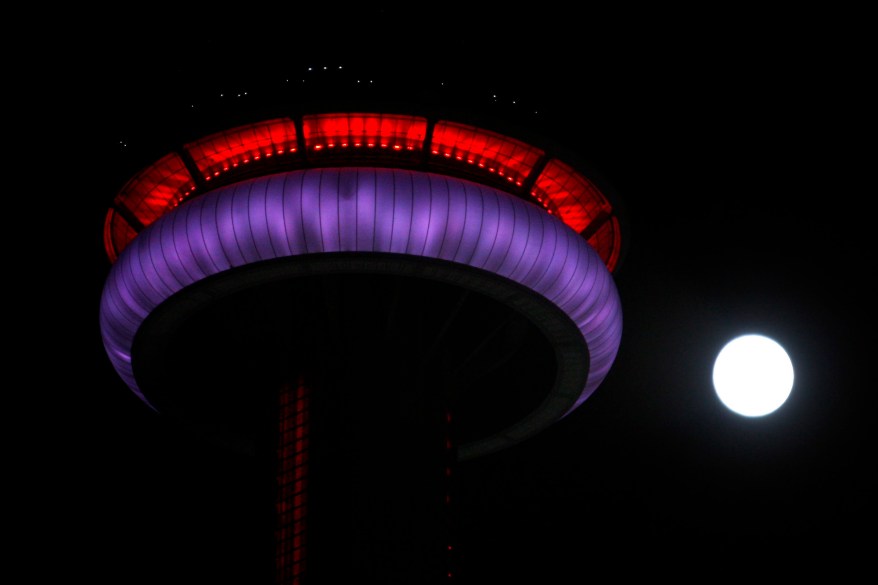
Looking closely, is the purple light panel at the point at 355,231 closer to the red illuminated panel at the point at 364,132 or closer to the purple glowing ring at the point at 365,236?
the purple glowing ring at the point at 365,236

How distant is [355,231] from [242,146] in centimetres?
207

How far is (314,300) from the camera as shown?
14.9 meters

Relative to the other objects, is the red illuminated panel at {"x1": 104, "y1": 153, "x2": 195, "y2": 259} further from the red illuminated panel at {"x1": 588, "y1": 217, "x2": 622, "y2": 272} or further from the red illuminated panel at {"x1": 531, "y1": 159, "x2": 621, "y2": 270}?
the red illuminated panel at {"x1": 588, "y1": 217, "x2": 622, "y2": 272}

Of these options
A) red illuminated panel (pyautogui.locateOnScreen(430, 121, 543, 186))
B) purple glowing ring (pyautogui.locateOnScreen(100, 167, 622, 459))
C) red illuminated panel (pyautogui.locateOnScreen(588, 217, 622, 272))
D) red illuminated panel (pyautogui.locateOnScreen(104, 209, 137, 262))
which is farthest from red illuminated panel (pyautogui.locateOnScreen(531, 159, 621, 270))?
red illuminated panel (pyautogui.locateOnScreen(104, 209, 137, 262))

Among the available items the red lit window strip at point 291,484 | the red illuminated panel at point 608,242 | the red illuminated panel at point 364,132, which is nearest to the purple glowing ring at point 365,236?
the red illuminated panel at point 364,132

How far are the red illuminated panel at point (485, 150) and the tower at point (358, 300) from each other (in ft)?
0.08

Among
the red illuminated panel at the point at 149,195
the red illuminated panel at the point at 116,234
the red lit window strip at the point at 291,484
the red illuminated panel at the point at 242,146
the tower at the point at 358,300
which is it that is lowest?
the red lit window strip at the point at 291,484

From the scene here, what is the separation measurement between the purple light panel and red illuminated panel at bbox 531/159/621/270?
72 cm

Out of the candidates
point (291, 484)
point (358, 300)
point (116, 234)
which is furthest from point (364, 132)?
point (291, 484)

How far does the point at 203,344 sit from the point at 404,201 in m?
3.98

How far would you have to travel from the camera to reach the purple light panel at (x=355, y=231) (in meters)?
13.1

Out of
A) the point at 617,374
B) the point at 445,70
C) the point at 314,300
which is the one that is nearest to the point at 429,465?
the point at 314,300

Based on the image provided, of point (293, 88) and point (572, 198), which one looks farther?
point (572, 198)

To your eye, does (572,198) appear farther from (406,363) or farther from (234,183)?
(234,183)
